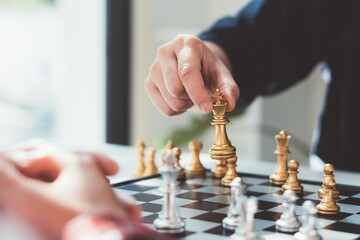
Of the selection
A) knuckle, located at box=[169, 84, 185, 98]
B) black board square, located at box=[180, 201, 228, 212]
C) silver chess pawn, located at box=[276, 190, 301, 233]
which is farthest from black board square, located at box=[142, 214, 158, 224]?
knuckle, located at box=[169, 84, 185, 98]

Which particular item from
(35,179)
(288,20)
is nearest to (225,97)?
(35,179)

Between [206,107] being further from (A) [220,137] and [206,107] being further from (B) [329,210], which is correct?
(B) [329,210]

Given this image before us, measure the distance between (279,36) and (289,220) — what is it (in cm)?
147

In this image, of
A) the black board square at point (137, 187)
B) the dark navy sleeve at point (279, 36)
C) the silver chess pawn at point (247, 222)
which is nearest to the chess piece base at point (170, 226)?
the silver chess pawn at point (247, 222)

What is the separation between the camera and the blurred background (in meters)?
3.91

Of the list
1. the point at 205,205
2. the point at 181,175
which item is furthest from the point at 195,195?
the point at 181,175

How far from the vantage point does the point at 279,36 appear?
2.29 metres

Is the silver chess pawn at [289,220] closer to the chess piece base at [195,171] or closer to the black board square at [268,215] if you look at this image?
the black board square at [268,215]

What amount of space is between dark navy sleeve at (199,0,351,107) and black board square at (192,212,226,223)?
48.0 inches

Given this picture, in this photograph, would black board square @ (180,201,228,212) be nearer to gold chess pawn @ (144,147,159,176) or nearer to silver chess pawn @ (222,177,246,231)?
silver chess pawn @ (222,177,246,231)

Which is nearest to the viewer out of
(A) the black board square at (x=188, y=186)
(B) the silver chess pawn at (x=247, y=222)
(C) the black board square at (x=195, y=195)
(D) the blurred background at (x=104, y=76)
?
(B) the silver chess pawn at (x=247, y=222)

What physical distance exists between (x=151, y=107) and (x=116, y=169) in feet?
10.7

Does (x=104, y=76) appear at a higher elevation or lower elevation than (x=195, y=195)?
higher

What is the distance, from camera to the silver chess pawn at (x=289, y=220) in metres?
0.92
